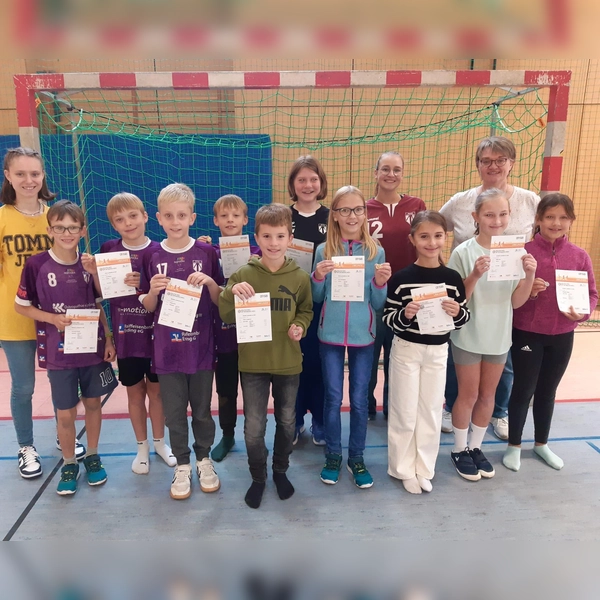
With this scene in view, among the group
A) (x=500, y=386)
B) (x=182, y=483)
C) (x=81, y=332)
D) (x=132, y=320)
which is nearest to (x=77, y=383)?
(x=81, y=332)

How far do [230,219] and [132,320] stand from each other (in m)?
0.79

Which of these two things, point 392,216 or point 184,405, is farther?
point 392,216

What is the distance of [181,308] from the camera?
2.16 meters

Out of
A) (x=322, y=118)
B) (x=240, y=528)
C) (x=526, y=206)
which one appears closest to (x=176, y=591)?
(x=240, y=528)

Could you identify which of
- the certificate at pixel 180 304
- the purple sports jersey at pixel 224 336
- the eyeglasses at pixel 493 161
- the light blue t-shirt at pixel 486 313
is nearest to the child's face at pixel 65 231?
the certificate at pixel 180 304

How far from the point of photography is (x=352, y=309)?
2.37 meters

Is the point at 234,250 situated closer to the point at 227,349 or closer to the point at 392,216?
the point at 227,349

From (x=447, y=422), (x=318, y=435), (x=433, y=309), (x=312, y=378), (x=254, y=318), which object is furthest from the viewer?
(x=447, y=422)

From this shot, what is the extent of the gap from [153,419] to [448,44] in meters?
2.52

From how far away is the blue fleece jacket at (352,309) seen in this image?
236 centimetres

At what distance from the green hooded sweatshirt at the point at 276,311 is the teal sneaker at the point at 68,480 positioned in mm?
1226

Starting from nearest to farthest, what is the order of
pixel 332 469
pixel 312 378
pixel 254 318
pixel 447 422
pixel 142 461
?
pixel 254 318
pixel 332 469
pixel 142 461
pixel 312 378
pixel 447 422

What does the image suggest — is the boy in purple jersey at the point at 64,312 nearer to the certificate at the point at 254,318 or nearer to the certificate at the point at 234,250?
the certificate at the point at 234,250

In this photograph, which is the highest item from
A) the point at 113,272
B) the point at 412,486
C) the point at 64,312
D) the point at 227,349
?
the point at 113,272
